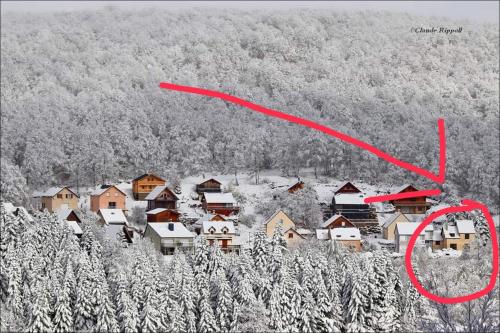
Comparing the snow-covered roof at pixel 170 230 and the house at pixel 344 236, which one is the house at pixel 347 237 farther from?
the snow-covered roof at pixel 170 230

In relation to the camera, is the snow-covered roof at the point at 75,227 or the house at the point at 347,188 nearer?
the snow-covered roof at the point at 75,227

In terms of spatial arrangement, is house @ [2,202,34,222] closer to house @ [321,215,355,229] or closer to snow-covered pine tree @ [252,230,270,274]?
snow-covered pine tree @ [252,230,270,274]

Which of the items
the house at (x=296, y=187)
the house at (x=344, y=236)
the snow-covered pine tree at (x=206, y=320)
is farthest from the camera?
the house at (x=296, y=187)

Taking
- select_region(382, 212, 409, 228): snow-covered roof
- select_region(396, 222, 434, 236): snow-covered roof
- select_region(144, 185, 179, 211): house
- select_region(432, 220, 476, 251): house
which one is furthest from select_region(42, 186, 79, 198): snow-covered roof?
select_region(432, 220, 476, 251): house

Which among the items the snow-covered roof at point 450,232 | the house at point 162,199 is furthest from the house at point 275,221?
the snow-covered roof at point 450,232

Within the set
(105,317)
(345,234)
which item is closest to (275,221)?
(345,234)

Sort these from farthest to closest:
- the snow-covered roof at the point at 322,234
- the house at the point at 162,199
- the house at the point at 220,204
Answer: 1. the house at the point at 220,204
2. the house at the point at 162,199
3. the snow-covered roof at the point at 322,234

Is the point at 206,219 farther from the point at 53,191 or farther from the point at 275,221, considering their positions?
the point at 53,191

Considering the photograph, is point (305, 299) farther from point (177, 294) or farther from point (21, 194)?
point (21, 194)
